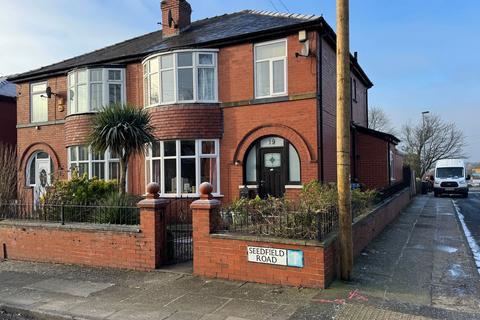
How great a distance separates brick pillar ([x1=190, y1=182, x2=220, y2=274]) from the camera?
277 inches

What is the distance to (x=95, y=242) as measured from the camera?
8.07 metres

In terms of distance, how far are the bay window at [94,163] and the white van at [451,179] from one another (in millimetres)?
23323

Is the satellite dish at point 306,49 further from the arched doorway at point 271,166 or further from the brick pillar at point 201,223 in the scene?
the brick pillar at point 201,223

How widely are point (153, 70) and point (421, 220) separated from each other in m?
10.7

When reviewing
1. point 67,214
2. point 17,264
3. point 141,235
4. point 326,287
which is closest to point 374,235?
point 326,287

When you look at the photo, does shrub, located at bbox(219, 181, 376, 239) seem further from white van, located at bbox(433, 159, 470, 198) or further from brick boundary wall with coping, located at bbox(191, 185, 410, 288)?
white van, located at bbox(433, 159, 470, 198)

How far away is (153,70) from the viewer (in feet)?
47.0

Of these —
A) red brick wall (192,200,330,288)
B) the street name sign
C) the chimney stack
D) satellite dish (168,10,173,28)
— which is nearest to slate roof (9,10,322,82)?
the chimney stack

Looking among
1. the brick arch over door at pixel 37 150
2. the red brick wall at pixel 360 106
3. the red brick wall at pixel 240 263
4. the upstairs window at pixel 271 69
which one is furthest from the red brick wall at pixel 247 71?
the brick arch over door at pixel 37 150

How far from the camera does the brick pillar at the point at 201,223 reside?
702 centimetres

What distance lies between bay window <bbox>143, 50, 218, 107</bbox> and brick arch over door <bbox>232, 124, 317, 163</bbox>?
5.91 ft

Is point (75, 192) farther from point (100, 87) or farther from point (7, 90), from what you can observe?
point (7, 90)

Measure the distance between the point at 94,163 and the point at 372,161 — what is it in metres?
11.0

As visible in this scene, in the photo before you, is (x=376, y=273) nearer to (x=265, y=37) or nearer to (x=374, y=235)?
(x=374, y=235)
